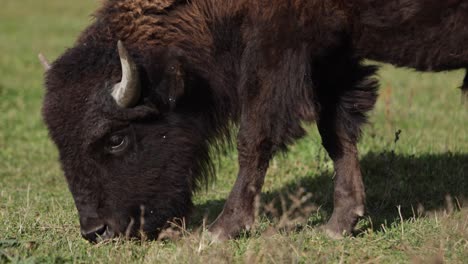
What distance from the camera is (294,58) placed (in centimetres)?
520

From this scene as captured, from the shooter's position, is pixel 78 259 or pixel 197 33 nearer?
pixel 78 259

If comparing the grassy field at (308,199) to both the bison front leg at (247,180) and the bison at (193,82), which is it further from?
the bison at (193,82)

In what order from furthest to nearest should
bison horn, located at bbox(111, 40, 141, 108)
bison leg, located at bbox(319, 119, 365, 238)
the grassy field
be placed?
1. bison leg, located at bbox(319, 119, 365, 238)
2. bison horn, located at bbox(111, 40, 141, 108)
3. the grassy field

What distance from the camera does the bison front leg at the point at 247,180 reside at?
5.33 m

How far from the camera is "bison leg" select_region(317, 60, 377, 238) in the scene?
5917 millimetres

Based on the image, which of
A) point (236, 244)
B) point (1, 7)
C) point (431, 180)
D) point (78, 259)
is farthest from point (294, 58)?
point (1, 7)

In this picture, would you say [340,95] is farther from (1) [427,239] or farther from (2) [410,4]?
(1) [427,239]

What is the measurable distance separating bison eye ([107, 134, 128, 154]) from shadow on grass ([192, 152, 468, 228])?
3.36ft

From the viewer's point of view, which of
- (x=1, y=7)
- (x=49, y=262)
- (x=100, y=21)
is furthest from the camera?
(x=1, y=7)

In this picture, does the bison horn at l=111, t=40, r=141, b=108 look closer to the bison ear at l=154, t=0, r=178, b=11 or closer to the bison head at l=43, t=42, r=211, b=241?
the bison head at l=43, t=42, r=211, b=241

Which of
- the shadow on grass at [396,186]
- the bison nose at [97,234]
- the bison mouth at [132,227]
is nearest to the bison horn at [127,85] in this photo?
the bison mouth at [132,227]

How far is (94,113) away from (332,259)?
193 cm

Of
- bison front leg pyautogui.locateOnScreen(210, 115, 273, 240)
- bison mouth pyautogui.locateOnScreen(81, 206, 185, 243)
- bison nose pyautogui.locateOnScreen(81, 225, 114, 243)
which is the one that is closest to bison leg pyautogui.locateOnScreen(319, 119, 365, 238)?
bison front leg pyautogui.locateOnScreen(210, 115, 273, 240)

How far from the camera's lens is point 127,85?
517 centimetres
